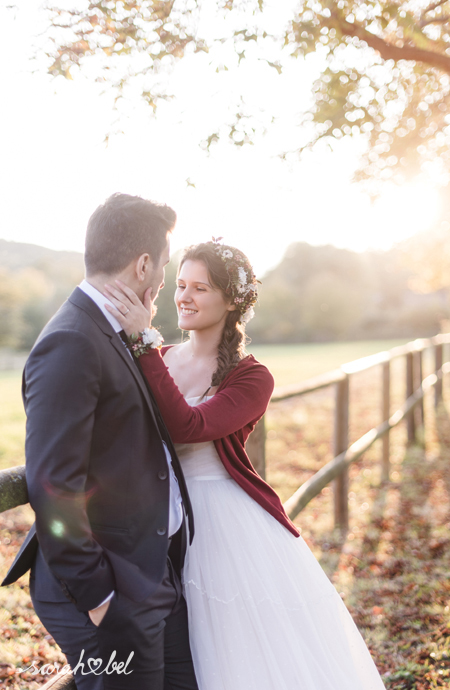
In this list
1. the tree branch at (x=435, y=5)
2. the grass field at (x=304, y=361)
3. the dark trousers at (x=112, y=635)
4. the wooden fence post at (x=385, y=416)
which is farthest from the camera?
the grass field at (x=304, y=361)

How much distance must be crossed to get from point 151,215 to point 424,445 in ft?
28.4

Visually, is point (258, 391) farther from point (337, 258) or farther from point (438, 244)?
point (337, 258)

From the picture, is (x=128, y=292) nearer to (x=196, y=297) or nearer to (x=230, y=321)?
(x=196, y=297)

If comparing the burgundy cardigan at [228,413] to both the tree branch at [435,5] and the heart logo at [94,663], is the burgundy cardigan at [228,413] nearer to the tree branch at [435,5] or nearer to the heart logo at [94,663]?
the heart logo at [94,663]

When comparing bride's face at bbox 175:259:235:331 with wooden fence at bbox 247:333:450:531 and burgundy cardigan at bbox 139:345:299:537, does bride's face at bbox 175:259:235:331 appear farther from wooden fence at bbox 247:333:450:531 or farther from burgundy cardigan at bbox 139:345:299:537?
wooden fence at bbox 247:333:450:531

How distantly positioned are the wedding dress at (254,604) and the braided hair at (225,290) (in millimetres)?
383

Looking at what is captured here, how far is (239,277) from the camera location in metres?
2.51

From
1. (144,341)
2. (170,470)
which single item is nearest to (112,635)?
(170,470)

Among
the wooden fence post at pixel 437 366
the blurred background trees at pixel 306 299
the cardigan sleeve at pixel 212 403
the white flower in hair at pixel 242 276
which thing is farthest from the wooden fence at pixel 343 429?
the blurred background trees at pixel 306 299

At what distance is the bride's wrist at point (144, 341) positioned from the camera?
1.85 meters

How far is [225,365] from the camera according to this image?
250 centimetres

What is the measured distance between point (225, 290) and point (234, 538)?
1109mm

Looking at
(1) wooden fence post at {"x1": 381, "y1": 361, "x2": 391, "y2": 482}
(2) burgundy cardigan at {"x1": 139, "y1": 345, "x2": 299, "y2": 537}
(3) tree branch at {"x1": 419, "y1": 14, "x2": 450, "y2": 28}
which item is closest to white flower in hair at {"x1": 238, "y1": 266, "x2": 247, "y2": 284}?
(2) burgundy cardigan at {"x1": 139, "y1": 345, "x2": 299, "y2": 537}

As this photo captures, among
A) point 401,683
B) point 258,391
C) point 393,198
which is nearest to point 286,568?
point 258,391
